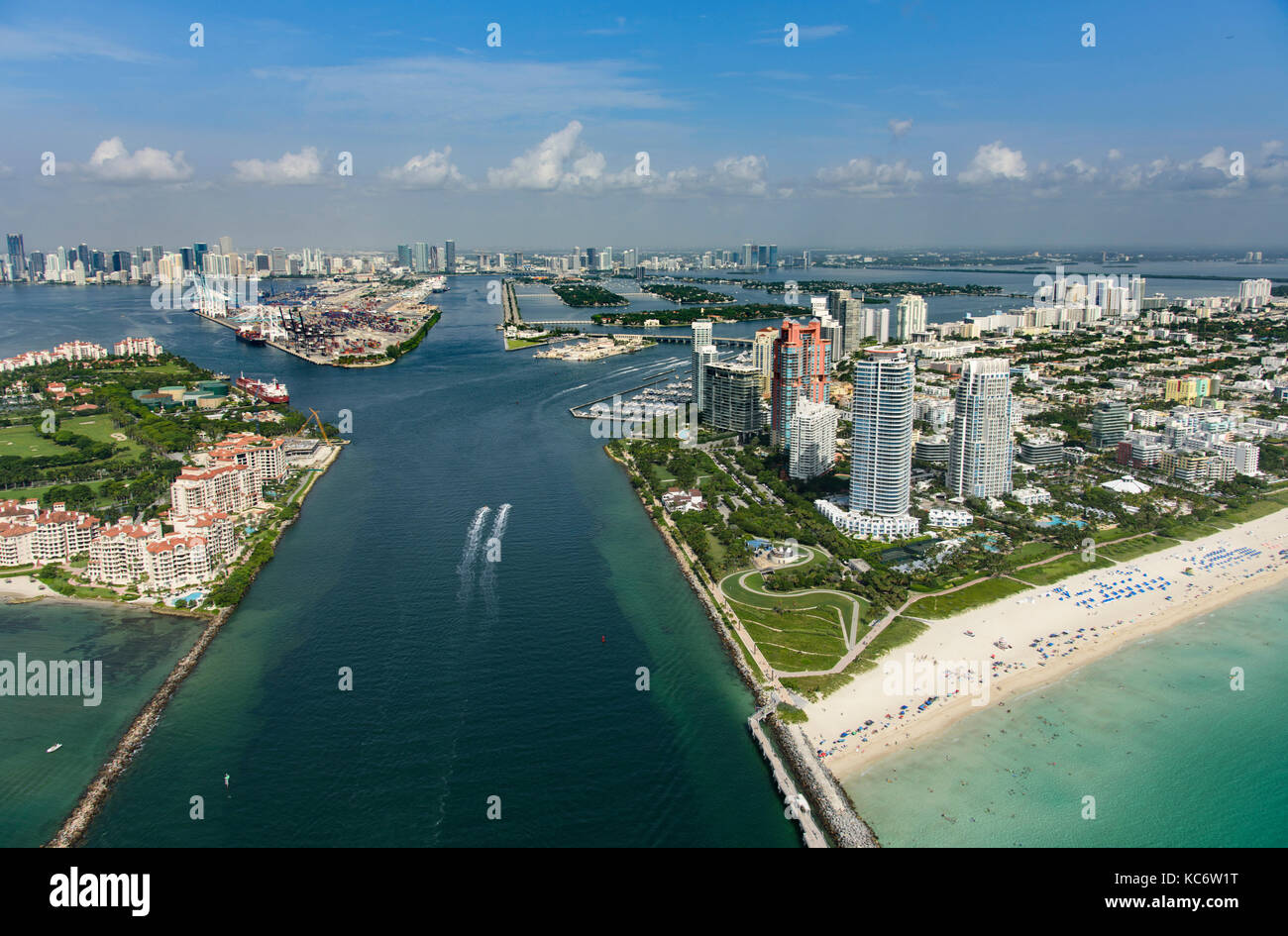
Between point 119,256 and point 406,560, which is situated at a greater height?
point 119,256

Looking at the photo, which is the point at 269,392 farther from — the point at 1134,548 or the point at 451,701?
the point at 1134,548

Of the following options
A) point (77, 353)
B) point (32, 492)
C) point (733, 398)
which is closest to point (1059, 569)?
point (733, 398)

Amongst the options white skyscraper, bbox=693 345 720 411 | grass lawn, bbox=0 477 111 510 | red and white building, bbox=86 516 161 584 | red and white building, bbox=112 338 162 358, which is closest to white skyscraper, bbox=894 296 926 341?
white skyscraper, bbox=693 345 720 411

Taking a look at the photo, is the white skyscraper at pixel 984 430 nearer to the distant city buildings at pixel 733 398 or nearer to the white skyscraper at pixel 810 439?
the white skyscraper at pixel 810 439

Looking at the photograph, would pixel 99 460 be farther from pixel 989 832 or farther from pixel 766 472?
pixel 989 832

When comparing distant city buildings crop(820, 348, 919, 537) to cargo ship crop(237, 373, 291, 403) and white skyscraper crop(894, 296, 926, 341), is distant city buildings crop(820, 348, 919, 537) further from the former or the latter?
white skyscraper crop(894, 296, 926, 341)
